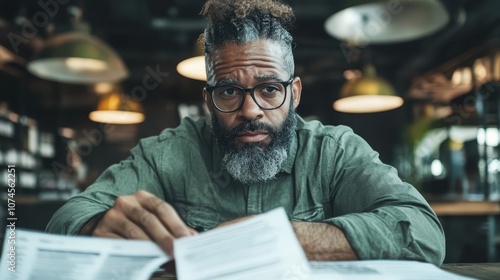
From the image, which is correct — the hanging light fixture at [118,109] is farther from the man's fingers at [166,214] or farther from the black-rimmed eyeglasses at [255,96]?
the man's fingers at [166,214]

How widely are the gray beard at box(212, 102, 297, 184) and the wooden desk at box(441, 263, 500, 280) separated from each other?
1.78 ft

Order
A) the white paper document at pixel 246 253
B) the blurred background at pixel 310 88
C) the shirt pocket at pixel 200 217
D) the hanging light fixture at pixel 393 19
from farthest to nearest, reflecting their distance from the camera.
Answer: the blurred background at pixel 310 88 < the hanging light fixture at pixel 393 19 < the shirt pocket at pixel 200 217 < the white paper document at pixel 246 253

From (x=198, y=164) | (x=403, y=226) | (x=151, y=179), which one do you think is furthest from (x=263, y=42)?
(x=403, y=226)

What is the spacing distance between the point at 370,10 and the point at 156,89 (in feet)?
13.6

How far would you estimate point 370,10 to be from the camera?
272 cm

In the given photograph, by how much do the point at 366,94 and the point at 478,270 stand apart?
2.89m

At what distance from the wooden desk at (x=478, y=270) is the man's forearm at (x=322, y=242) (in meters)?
0.20

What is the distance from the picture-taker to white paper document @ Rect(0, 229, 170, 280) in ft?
2.26

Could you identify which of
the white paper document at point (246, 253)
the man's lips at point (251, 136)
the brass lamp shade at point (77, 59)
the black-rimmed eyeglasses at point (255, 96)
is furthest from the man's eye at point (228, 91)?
the brass lamp shade at point (77, 59)

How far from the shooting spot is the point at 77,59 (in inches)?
120

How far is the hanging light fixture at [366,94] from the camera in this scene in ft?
12.0

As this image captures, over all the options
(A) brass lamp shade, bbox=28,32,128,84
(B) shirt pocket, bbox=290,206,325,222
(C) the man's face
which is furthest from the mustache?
(A) brass lamp shade, bbox=28,32,128,84

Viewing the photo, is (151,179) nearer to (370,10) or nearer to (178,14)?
(370,10)

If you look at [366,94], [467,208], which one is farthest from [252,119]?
[467,208]
